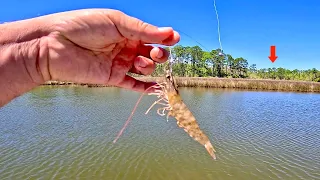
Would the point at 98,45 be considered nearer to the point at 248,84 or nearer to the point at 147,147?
the point at 147,147

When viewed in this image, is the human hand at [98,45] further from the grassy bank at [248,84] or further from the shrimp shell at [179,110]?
the grassy bank at [248,84]

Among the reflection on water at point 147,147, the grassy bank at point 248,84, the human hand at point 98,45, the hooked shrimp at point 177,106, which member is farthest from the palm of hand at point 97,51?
the grassy bank at point 248,84

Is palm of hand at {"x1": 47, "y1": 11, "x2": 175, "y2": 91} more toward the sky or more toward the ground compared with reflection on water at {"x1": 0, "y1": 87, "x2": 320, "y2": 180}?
more toward the sky

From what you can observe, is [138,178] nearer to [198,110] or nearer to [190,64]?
[198,110]

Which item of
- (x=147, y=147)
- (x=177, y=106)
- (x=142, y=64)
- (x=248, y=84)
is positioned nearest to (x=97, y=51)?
(x=142, y=64)

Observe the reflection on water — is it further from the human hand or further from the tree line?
the tree line

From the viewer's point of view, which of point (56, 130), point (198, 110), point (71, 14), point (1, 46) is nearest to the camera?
point (1, 46)

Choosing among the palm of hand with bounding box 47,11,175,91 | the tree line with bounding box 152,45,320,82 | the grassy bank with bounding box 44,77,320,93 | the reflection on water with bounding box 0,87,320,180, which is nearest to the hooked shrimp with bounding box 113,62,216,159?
the palm of hand with bounding box 47,11,175,91

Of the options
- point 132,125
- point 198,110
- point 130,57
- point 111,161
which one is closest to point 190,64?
point 198,110
